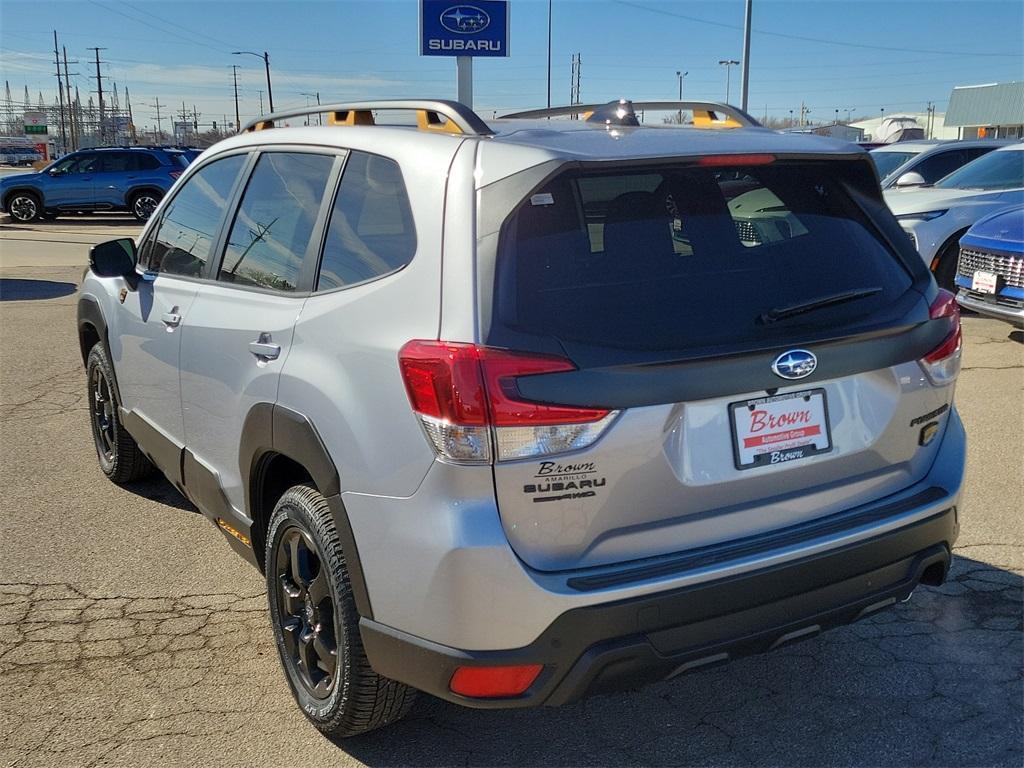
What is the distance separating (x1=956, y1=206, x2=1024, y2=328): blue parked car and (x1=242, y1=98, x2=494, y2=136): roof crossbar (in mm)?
5808

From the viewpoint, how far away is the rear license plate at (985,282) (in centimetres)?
747

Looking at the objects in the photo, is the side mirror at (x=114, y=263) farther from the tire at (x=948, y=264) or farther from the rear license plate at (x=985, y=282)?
the tire at (x=948, y=264)

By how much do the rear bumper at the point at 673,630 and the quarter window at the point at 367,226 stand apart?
0.95 metres

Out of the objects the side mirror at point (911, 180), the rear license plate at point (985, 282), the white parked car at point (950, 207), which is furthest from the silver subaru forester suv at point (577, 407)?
the side mirror at point (911, 180)

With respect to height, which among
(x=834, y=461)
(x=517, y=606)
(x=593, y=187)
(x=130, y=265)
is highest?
(x=593, y=187)

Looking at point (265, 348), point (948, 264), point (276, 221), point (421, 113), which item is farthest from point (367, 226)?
point (948, 264)

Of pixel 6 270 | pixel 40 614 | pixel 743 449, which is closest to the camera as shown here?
pixel 743 449

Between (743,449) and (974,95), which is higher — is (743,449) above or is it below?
below

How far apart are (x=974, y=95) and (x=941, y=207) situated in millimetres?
75961

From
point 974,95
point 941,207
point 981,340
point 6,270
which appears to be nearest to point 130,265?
A: point 981,340

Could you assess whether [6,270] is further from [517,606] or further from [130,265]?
[517,606]

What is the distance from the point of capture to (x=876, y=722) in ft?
9.67

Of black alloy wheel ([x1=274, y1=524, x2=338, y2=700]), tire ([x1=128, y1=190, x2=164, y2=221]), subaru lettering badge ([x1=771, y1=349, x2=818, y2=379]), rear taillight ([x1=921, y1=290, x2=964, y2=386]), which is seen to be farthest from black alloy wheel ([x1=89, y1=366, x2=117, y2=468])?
tire ([x1=128, y1=190, x2=164, y2=221])

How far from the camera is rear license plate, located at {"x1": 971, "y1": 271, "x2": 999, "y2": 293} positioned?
24.5ft
